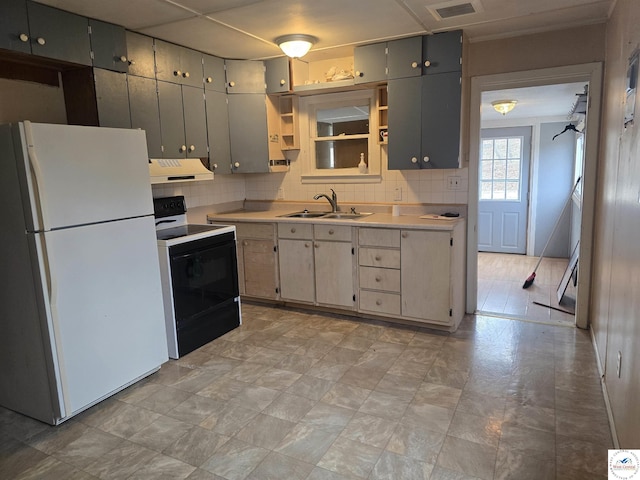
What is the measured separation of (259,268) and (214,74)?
1846 millimetres

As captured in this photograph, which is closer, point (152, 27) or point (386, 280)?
point (152, 27)

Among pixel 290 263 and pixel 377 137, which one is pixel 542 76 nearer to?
pixel 377 137

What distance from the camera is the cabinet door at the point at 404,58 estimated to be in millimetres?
3520

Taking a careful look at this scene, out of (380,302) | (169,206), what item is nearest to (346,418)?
(380,302)

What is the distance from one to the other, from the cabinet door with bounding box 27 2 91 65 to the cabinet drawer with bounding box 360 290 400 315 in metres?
2.73

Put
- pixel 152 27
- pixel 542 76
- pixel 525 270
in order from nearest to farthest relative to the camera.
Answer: pixel 152 27
pixel 542 76
pixel 525 270

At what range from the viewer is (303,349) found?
329cm

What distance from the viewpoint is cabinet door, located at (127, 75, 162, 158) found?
328 centimetres

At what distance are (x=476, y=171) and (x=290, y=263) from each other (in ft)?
6.02

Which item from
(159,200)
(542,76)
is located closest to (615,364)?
(542,76)

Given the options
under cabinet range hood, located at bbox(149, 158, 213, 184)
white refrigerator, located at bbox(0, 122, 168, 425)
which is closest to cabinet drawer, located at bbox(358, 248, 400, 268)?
under cabinet range hood, located at bbox(149, 158, 213, 184)

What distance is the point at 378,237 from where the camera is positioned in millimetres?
3613

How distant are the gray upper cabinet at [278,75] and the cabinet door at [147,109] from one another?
45.0 inches

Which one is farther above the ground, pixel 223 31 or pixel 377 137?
pixel 223 31
